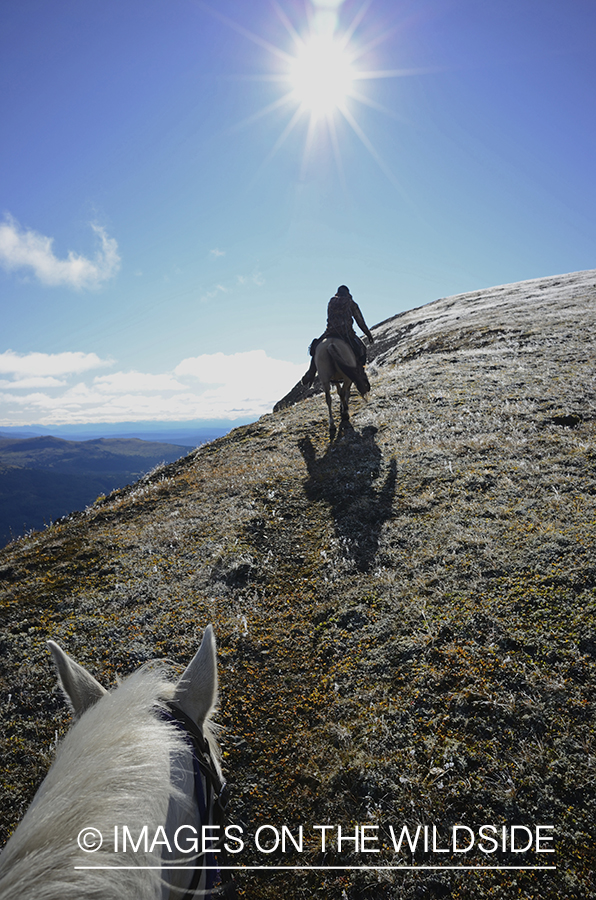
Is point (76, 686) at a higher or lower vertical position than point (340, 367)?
lower

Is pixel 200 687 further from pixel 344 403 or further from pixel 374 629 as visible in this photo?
pixel 344 403

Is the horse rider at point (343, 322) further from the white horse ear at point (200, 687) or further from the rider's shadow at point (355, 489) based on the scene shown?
the white horse ear at point (200, 687)

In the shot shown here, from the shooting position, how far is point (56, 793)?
53.6 inches

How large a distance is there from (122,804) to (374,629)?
3907 millimetres

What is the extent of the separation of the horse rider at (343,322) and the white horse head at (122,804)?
12591 mm

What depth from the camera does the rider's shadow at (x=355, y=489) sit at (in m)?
6.94

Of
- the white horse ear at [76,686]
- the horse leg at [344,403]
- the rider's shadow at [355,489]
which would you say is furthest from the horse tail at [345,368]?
the white horse ear at [76,686]

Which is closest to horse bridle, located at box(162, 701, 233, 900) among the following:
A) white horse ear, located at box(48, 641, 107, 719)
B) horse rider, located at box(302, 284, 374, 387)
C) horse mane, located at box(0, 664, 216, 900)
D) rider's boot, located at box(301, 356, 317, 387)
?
horse mane, located at box(0, 664, 216, 900)

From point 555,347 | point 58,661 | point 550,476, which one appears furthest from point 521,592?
point 555,347

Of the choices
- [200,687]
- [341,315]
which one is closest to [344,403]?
[341,315]

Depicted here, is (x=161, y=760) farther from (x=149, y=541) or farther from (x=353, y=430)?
(x=353, y=430)

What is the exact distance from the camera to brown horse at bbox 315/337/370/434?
1334cm

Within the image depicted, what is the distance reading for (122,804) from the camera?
4.61 feet

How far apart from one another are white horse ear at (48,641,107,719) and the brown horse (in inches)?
454
